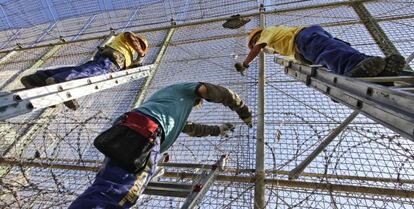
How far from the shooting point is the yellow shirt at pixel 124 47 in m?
4.77

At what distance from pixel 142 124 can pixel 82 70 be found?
1741mm

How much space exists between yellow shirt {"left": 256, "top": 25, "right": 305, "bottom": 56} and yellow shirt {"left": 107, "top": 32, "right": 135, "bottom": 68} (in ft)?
6.11

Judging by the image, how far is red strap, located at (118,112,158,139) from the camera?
88.1 inches

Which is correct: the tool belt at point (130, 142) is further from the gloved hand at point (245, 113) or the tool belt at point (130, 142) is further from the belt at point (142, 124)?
the gloved hand at point (245, 113)

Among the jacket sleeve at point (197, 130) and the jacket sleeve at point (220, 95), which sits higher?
the jacket sleeve at point (220, 95)

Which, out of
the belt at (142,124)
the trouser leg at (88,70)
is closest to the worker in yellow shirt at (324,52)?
the belt at (142,124)

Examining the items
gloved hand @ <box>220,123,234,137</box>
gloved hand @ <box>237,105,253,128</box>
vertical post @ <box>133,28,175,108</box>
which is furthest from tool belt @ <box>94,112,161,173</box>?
vertical post @ <box>133,28,175,108</box>

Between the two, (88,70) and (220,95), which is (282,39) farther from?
(88,70)

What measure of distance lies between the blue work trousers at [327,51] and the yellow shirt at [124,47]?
2350 mm

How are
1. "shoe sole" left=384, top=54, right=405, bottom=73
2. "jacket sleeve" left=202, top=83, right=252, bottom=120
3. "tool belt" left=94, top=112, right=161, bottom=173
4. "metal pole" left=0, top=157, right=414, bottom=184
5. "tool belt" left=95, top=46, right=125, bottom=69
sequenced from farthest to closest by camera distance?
"tool belt" left=95, top=46, right=125, bottom=69, "metal pole" left=0, top=157, right=414, bottom=184, "jacket sleeve" left=202, top=83, right=252, bottom=120, "shoe sole" left=384, top=54, right=405, bottom=73, "tool belt" left=94, top=112, right=161, bottom=173

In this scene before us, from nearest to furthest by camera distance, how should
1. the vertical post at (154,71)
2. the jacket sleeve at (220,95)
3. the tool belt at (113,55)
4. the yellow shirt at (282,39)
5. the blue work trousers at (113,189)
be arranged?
1. the blue work trousers at (113,189)
2. the jacket sleeve at (220,95)
3. the yellow shirt at (282,39)
4. the tool belt at (113,55)
5. the vertical post at (154,71)

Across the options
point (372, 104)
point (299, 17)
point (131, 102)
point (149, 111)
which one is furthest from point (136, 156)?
point (299, 17)

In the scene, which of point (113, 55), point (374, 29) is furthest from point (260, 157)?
point (374, 29)

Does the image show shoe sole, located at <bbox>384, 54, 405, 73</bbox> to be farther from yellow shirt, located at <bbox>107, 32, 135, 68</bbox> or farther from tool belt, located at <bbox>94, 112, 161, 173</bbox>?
yellow shirt, located at <bbox>107, 32, 135, 68</bbox>
